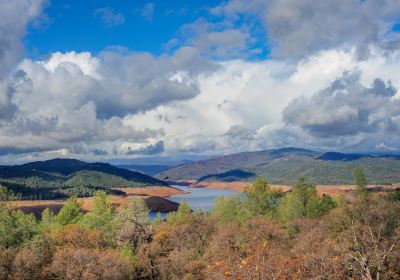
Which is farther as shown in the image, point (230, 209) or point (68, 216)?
point (230, 209)

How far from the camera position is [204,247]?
75.9 m

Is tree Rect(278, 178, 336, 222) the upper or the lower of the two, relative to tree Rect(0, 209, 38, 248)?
lower

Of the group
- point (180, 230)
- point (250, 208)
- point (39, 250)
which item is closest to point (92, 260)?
point (39, 250)

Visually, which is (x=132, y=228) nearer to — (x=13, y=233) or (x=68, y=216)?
(x=13, y=233)

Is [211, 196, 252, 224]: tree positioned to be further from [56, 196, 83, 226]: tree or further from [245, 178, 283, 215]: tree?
[56, 196, 83, 226]: tree

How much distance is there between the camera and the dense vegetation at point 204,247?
35.2m

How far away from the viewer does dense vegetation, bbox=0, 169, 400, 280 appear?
3519 centimetres

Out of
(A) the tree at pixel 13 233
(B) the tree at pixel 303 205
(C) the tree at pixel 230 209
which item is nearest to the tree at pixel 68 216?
(A) the tree at pixel 13 233

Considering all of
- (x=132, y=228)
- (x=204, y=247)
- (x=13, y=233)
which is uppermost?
(x=13, y=233)

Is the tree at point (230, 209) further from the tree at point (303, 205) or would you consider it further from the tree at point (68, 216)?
the tree at point (68, 216)

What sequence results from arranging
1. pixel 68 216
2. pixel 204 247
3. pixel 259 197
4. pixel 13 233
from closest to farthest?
pixel 13 233 < pixel 204 247 < pixel 68 216 < pixel 259 197

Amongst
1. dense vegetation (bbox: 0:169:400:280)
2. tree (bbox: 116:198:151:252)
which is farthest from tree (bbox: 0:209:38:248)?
tree (bbox: 116:198:151:252)

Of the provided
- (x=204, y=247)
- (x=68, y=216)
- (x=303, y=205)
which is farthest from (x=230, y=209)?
(x=68, y=216)

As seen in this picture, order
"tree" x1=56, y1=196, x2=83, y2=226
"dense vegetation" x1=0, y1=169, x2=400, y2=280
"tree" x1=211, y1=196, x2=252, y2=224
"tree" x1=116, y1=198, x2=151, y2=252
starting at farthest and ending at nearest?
1. "tree" x1=211, y1=196, x2=252, y2=224
2. "tree" x1=56, y1=196, x2=83, y2=226
3. "tree" x1=116, y1=198, x2=151, y2=252
4. "dense vegetation" x1=0, y1=169, x2=400, y2=280
